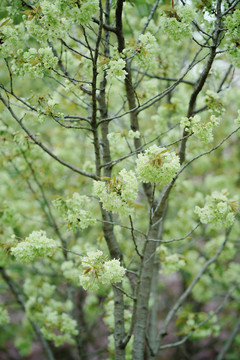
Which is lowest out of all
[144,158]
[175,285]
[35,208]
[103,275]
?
[103,275]

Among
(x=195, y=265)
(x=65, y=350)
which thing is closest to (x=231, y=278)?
(x=195, y=265)

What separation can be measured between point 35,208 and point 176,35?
4633 mm

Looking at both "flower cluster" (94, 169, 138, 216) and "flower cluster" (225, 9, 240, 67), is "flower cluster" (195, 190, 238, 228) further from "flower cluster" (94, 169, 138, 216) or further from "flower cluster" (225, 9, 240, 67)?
"flower cluster" (225, 9, 240, 67)

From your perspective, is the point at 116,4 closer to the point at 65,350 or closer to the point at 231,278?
the point at 231,278

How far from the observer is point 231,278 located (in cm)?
562

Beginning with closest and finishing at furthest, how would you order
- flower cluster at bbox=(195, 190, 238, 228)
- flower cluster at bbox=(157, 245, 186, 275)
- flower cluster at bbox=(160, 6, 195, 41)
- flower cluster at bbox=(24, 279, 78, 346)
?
1. flower cluster at bbox=(160, 6, 195, 41)
2. flower cluster at bbox=(195, 190, 238, 228)
3. flower cluster at bbox=(157, 245, 186, 275)
4. flower cluster at bbox=(24, 279, 78, 346)

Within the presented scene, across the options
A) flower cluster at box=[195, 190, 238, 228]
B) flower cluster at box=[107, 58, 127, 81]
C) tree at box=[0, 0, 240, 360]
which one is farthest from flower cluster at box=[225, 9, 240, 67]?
flower cluster at box=[195, 190, 238, 228]

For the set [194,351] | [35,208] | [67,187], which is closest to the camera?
[67,187]

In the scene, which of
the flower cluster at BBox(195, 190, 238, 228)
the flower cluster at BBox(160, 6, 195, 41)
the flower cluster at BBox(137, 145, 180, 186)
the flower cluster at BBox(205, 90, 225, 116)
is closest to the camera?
the flower cluster at BBox(137, 145, 180, 186)

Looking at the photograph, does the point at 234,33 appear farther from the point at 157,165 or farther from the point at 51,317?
the point at 51,317

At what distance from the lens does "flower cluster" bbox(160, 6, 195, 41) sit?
95.9 inches

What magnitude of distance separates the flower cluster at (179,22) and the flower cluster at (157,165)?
1.01m

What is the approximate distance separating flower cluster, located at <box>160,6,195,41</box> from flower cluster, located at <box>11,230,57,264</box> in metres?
1.81

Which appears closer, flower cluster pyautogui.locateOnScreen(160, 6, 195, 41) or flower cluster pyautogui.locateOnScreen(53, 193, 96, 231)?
flower cluster pyautogui.locateOnScreen(160, 6, 195, 41)
